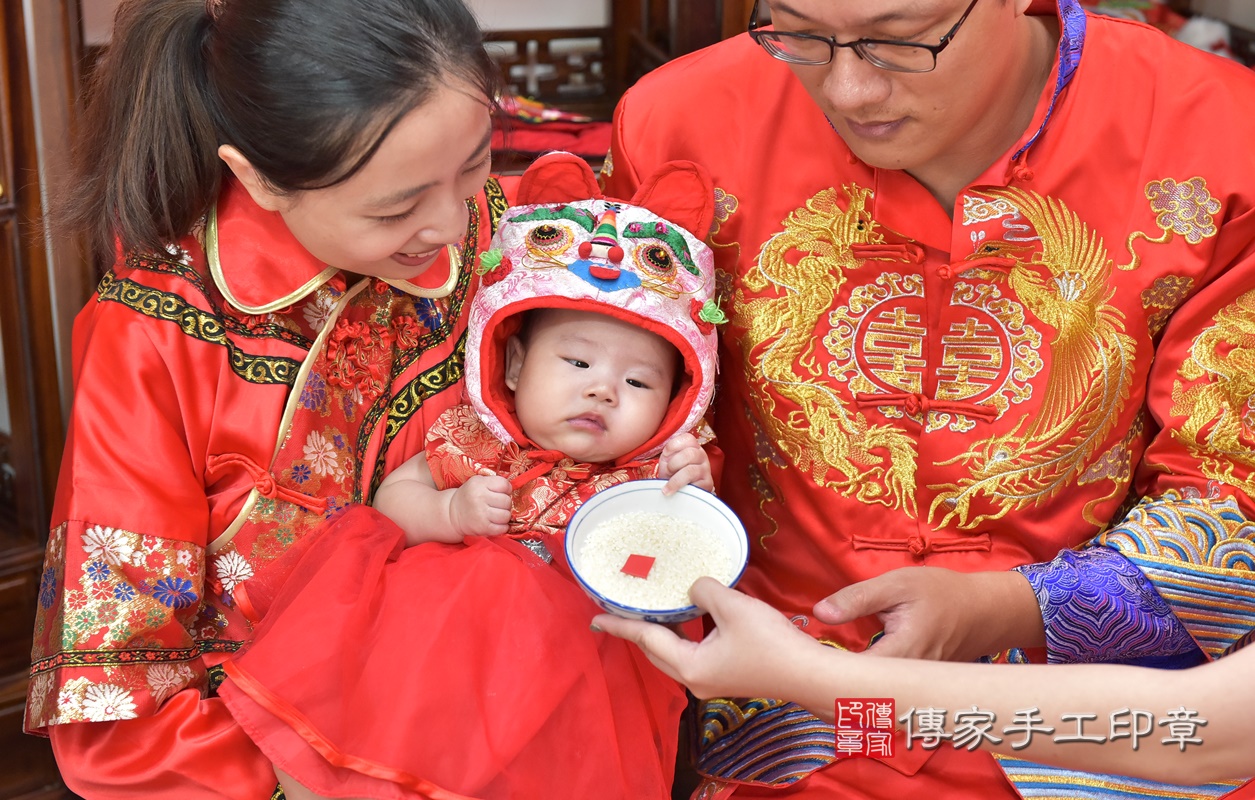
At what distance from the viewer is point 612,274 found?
1672 millimetres

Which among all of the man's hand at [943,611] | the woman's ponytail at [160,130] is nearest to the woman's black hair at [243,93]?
the woman's ponytail at [160,130]

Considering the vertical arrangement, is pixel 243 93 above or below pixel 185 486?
above

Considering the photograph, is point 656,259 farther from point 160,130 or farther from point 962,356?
point 160,130

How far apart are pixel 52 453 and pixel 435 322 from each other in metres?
1.05

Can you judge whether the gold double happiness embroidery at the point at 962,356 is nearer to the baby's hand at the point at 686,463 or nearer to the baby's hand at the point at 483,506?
the baby's hand at the point at 686,463

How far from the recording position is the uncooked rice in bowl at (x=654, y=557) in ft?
4.67

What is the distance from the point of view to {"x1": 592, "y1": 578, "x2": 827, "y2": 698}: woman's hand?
1.37 metres

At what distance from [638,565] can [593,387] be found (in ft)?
0.97

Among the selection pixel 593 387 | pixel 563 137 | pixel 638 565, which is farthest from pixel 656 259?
pixel 563 137

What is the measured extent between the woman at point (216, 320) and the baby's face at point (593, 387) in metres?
0.22

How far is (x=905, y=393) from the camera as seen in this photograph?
171cm

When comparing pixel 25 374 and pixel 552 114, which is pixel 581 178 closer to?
pixel 552 114

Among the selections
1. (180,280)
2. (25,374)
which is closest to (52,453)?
(25,374)

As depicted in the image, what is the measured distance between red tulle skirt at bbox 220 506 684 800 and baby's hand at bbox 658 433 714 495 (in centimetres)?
20
